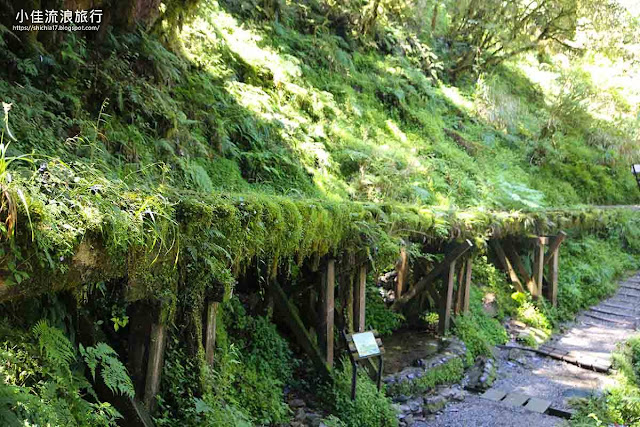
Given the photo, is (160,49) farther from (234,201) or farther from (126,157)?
(234,201)

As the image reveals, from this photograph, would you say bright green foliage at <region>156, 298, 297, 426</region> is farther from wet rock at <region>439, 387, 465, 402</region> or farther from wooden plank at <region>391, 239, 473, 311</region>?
wooden plank at <region>391, 239, 473, 311</region>

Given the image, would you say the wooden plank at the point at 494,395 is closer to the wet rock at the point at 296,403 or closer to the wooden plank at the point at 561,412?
the wooden plank at the point at 561,412

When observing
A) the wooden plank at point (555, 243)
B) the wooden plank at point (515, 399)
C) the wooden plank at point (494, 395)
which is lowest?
the wooden plank at point (515, 399)

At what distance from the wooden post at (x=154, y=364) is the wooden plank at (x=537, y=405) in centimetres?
612

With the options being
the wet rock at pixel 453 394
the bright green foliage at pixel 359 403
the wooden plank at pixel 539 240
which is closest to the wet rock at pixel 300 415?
the bright green foliage at pixel 359 403

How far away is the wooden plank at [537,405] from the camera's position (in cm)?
852

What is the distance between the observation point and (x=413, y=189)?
508 inches

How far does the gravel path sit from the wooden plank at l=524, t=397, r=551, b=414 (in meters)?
0.11

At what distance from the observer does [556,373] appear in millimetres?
10422

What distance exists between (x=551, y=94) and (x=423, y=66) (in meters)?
8.14

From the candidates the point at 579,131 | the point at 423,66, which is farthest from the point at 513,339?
the point at 579,131

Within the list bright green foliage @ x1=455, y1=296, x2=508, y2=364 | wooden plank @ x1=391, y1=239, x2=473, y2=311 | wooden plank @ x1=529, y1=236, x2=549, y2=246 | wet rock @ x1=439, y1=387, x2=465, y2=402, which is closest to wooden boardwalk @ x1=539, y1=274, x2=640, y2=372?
bright green foliage @ x1=455, y1=296, x2=508, y2=364

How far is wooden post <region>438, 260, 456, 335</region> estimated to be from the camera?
34.4 ft

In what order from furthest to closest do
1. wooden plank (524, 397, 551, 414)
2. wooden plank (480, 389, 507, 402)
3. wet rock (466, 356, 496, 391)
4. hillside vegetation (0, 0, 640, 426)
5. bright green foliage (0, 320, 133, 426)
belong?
1. wet rock (466, 356, 496, 391)
2. wooden plank (480, 389, 507, 402)
3. wooden plank (524, 397, 551, 414)
4. hillside vegetation (0, 0, 640, 426)
5. bright green foliage (0, 320, 133, 426)
